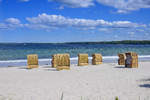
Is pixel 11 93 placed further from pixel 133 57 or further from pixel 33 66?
pixel 133 57

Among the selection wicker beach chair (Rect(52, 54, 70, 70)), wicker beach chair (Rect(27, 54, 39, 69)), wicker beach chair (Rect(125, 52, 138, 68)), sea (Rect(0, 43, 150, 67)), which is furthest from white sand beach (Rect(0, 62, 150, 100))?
sea (Rect(0, 43, 150, 67))

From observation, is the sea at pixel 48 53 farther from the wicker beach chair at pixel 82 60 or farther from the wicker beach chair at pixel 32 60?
the wicker beach chair at pixel 32 60

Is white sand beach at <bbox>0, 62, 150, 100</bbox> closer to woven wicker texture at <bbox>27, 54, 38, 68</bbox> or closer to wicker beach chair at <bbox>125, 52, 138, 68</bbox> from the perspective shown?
wicker beach chair at <bbox>125, 52, 138, 68</bbox>

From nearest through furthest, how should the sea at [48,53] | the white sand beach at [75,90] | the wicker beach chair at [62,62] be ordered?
the white sand beach at [75,90], the wicker beach chair at [62,62], the sea at [48,53]

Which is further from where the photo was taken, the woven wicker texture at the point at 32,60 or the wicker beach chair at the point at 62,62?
the woven wicker texture at the point at 32,60

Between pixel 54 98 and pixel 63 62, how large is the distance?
605cm

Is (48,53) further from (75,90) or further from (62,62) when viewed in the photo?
(75,90)

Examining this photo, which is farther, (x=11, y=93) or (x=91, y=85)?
(x=91, y=85)

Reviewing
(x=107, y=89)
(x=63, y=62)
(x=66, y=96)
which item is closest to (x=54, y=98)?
(x=66, y=96)

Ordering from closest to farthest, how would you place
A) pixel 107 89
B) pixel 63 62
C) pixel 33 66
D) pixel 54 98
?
pixel 54 98, pixel 107 89, pixel 63 62, pixel 33 66

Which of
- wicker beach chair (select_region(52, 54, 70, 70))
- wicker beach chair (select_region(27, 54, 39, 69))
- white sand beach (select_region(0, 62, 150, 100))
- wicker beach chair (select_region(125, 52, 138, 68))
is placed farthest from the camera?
A: wicker beach chair (select_region(27, 54, 39, 69))

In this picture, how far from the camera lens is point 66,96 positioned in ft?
21.2

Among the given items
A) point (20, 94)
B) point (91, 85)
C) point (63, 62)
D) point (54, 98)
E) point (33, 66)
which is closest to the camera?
point (54, 98)

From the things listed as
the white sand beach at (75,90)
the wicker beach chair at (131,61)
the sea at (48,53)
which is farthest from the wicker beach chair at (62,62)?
the sea at (48,53)
